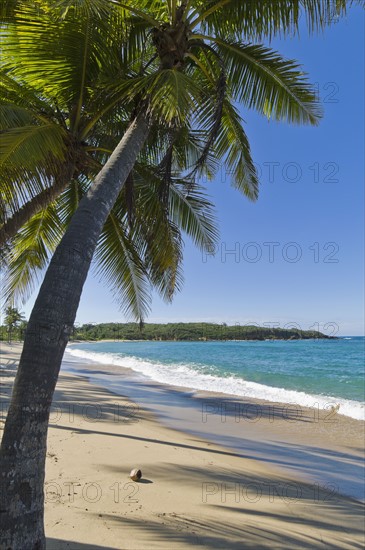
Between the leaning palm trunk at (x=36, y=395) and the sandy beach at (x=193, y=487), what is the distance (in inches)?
60.8

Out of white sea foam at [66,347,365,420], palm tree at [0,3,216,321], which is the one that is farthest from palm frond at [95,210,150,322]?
white sea foam at [66,347,365,420]

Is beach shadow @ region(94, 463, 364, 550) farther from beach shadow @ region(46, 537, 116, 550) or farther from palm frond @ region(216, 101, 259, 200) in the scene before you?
palm frond @ region(216, 101, 259, 200)

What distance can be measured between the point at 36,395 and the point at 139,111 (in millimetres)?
3114

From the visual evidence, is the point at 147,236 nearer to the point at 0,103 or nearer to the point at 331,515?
the point at 0,103

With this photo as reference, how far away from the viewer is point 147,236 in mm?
6629

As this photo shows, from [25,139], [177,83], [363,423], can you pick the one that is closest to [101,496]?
[25,139]

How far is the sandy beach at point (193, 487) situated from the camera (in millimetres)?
4074

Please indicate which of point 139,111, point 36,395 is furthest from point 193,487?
point 139,111

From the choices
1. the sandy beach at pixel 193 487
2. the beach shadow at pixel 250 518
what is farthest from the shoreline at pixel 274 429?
the beach shadow at pixel 250 518

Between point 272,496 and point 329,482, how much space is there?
1.51 meters

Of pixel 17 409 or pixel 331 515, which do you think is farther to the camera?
pixel 331 515

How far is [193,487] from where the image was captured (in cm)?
563

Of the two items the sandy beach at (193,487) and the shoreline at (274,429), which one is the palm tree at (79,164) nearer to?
the sandy beach at (193,487)

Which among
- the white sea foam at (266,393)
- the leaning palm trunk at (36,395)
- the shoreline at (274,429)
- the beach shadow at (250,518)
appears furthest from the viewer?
the white sea foam at (266,393)
